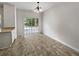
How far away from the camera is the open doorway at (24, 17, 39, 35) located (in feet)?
36.7

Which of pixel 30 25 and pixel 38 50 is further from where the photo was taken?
pixel 30 25

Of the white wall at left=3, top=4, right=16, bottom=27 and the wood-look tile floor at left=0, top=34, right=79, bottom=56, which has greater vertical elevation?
the white wall at left=3, top=4, right=16, bottom=27

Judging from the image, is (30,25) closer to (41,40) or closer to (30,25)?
(30,25)

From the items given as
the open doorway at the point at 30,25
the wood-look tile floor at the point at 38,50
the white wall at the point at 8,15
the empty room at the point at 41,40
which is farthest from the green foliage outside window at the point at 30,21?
the wood-look tile floor at the point at 38,50

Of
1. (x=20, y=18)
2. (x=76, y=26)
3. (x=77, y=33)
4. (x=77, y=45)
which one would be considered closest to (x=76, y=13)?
(x=76, y=26)

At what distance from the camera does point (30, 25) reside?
455 inches

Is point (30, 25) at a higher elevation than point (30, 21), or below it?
below

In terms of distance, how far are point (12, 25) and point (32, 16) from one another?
3690mm

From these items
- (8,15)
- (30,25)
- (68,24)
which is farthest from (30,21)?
(68,24)

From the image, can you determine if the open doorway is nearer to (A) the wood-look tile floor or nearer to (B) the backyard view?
(B) the backyard view

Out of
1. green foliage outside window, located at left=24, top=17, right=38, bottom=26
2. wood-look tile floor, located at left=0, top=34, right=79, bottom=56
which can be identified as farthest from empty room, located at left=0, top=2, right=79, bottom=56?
green foliage outside window, located at left=24, top=17, right=38, bottom=26

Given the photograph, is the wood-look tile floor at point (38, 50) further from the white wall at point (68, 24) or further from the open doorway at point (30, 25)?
the open doorway at point (30, 25)

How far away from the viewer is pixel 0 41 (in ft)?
17.2

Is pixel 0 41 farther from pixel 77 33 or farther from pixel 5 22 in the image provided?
pixel 77 33
